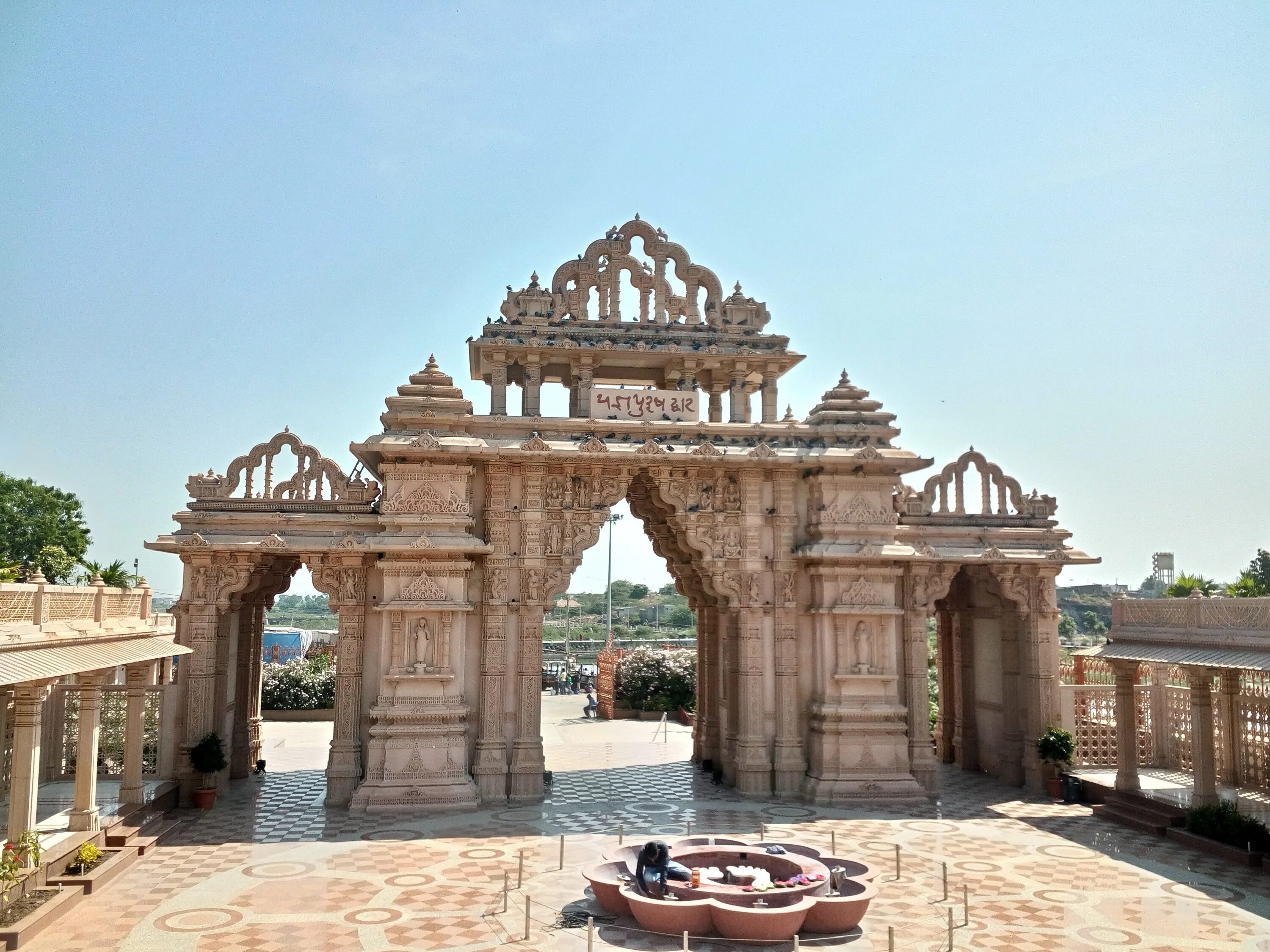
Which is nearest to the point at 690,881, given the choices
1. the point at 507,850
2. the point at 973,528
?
the point at 507,850

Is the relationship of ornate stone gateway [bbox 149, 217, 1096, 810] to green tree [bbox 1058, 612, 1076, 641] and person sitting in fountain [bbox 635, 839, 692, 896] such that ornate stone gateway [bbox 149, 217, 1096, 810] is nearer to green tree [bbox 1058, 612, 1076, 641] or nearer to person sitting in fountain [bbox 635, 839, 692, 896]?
person sitting in fountain [bbox 635, 839, 692, 896]

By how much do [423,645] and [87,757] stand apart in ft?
16.5

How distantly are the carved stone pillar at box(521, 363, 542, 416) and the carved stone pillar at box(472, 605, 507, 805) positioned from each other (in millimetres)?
3587

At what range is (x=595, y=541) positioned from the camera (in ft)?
54.6

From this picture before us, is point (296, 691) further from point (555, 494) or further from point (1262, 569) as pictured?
point (1262, 569)

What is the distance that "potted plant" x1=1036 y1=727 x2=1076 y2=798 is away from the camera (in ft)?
56.6

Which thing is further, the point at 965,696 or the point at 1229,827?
the point at 965,696

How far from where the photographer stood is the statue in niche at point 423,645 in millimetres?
15680

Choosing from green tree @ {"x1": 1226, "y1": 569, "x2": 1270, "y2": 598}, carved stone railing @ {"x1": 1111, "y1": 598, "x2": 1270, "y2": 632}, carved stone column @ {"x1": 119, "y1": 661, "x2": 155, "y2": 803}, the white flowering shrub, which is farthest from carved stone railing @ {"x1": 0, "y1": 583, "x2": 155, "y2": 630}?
green tree @ {"x1": 1226, "y1": 569, "x2": 1270, "y2": 598}

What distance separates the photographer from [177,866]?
1226cm

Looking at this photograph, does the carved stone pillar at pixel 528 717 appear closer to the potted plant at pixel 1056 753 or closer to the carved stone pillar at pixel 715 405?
the carved stone pillar at pixel 715 405

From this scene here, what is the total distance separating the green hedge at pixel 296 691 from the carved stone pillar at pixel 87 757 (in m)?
15.7

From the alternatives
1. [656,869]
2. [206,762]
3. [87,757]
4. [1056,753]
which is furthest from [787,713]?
[87,757]

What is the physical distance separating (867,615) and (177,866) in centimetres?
1142
